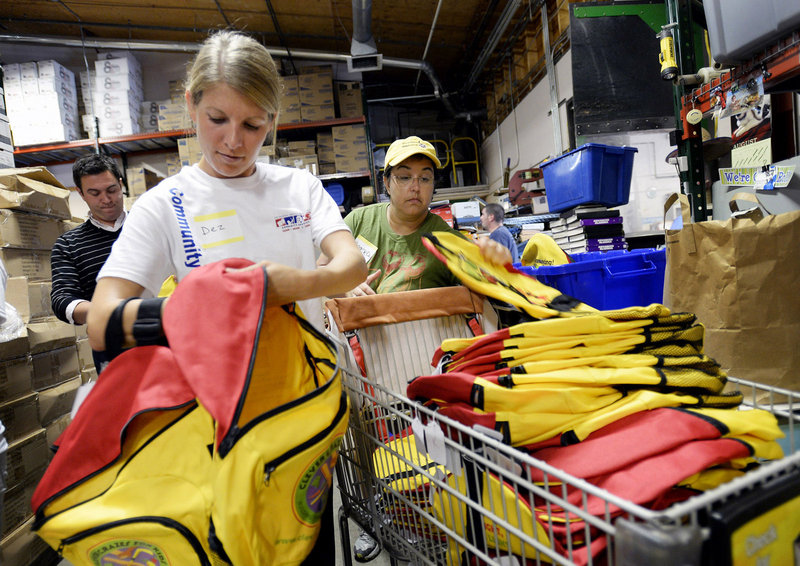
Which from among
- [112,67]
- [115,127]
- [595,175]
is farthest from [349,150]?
[595,175]

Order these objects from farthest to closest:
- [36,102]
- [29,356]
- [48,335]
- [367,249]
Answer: [36,102]
[48,335]
[29,356]
[367,249]

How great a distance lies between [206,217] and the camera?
102 centimetres

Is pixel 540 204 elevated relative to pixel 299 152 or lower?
lower

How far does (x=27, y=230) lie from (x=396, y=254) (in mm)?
2101

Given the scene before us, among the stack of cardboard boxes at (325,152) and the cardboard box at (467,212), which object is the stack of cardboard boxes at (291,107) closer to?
the stack of cardboard boxes at (325,152)

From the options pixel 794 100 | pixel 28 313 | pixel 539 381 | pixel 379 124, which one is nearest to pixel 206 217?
pixel 539 381

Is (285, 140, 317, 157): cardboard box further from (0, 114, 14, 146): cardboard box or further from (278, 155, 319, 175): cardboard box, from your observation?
(0, 114, 14, 146): cardboard box

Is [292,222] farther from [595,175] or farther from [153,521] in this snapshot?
[595,175]

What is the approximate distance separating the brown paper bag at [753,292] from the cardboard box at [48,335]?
9.73 feet

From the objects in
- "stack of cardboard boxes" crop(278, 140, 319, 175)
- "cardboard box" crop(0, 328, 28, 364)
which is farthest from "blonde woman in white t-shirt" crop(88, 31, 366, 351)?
"stack of cardboard boxes" crop(278, 140, 319, 175)

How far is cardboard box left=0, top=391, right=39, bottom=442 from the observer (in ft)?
6.64

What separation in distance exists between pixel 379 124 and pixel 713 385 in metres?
9.25

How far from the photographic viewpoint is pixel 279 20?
6.00m

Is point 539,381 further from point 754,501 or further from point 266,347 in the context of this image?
point 266,347
